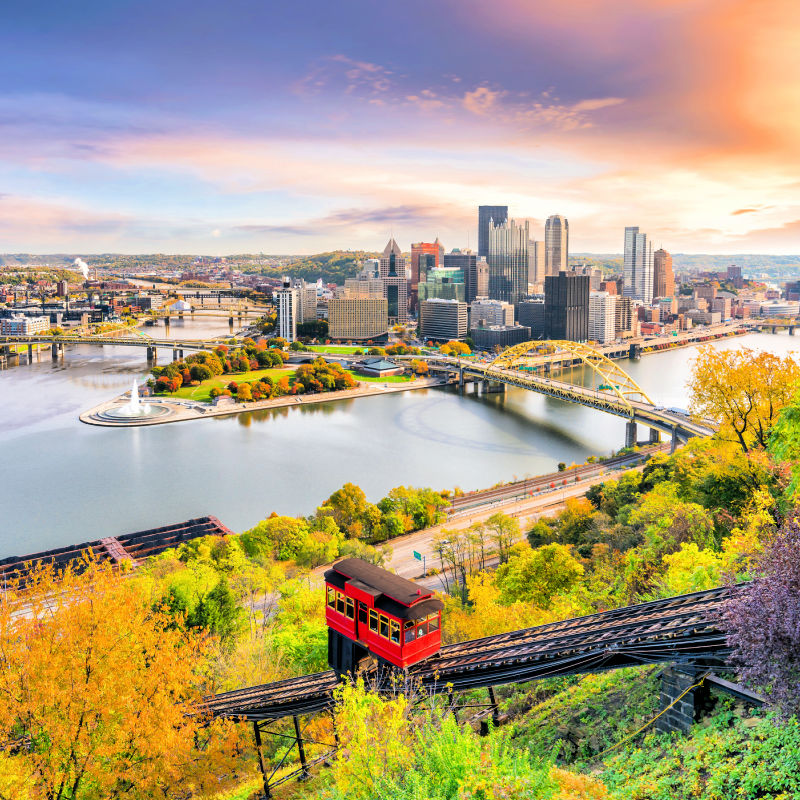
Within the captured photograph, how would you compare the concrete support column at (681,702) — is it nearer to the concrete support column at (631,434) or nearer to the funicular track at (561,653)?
the funicular track at (561,653)

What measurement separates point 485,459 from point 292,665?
716 inches

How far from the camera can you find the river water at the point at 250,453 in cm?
1939

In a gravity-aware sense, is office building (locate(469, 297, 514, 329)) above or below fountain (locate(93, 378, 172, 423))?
above

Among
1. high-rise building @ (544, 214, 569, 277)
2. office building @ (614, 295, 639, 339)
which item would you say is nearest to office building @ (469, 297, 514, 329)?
office building @ (614, 295, 639, 339)

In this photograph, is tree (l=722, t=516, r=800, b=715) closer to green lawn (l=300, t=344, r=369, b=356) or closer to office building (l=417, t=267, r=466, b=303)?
green lawn (l=300, t=344, r=369, b=356)

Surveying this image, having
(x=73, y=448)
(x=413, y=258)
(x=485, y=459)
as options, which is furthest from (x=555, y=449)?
(x=413, y=258)

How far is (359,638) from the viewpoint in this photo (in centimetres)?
586

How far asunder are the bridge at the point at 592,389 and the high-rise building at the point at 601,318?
36.2 ft

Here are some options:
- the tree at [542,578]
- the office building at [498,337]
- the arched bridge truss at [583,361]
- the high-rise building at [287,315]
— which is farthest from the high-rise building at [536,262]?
the tree at [542,578]

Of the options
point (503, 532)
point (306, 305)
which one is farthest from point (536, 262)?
point (503, 532)

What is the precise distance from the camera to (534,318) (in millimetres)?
67250

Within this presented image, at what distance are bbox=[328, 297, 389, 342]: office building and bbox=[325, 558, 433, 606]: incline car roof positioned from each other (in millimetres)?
59068

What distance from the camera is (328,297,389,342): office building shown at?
64562 mm

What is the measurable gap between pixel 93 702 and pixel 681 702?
157 inches
